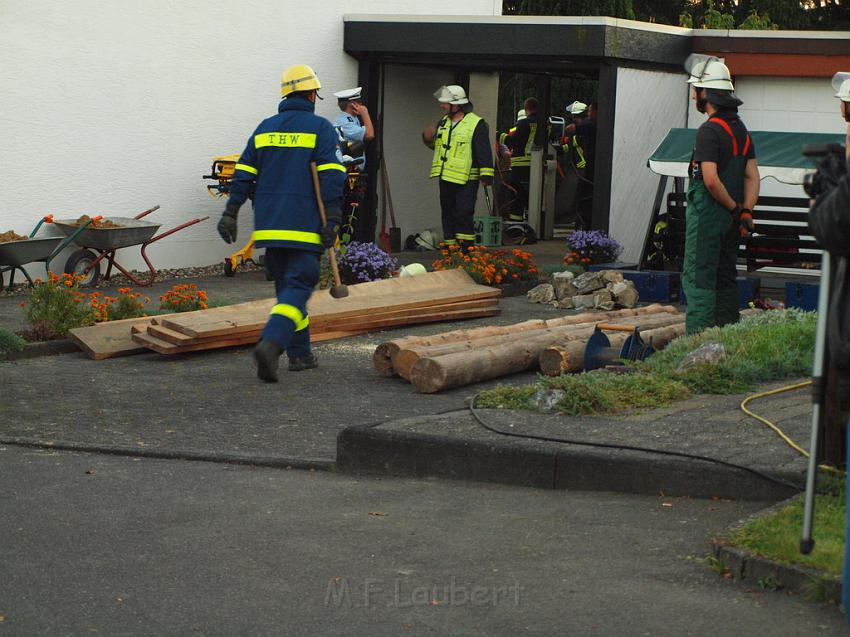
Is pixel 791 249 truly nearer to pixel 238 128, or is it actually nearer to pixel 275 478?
pixel 238 128

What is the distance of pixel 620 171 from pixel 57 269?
6673 millimetres

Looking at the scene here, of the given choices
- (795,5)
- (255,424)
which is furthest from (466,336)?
(795,5)

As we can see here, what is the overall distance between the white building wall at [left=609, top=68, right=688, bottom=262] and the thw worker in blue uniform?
7.44m

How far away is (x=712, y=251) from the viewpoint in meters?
9.58

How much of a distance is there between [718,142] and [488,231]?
31.6ft

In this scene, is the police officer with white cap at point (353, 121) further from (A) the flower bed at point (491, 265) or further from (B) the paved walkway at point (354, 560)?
(B) the paved walkway at point (354, 560)

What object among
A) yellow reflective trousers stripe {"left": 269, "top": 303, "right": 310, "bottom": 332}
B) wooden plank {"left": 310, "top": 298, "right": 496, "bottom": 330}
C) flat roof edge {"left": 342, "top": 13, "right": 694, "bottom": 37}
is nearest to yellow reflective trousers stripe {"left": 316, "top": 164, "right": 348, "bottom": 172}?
yellow reflective trousers stripe {"left": 269, "top": 303, "right": 310, "bottom": 332}

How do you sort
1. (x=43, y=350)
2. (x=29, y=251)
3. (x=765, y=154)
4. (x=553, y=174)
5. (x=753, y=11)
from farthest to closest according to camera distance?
(x=753, y=11) → (x=553, y=174) → (x=765, y=154) → (x=29, y=251) → (x=43, y=350)

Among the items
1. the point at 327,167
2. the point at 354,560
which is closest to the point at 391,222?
the point at 327,167

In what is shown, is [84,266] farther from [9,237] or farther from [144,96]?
[144,96]

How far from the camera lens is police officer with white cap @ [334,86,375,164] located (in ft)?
54.2

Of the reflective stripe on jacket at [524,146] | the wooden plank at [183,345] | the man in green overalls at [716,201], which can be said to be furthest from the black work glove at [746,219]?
the reflective stripe on jacket at [524,146]

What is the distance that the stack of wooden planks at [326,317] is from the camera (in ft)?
34.8

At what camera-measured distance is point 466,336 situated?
33.3 feet
